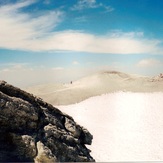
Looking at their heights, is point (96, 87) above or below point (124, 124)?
above

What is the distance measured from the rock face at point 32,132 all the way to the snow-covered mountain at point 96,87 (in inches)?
535

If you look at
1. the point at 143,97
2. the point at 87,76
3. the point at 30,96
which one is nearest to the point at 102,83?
the point at 87,76

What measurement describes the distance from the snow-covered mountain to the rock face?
44.5 ft

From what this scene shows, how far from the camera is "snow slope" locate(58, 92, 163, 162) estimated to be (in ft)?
33.3

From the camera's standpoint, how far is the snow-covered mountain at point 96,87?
1994cm

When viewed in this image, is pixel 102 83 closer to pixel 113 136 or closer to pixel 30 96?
pixel 113 136

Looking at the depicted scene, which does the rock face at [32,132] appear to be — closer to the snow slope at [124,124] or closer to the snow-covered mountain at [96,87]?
the snow slope at [124,124]

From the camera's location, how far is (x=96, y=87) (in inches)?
878

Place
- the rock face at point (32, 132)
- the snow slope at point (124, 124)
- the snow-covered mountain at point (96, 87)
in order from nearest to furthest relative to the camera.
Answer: the rock face at point (32, 132), the snow slope at point (124, 124), the snow-covered mountain at point (96, 87)

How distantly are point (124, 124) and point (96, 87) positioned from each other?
8.99 m

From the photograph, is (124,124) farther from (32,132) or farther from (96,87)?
(32,132)

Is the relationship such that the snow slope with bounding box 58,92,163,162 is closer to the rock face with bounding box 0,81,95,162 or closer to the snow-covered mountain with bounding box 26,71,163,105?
the snow-covered mountain with bounding box 26,71,163,105

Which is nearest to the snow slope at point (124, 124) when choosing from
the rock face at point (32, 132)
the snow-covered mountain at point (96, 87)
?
the snow-covered mountain at point (96, 87)

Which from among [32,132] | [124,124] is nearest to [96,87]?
[124,124]
